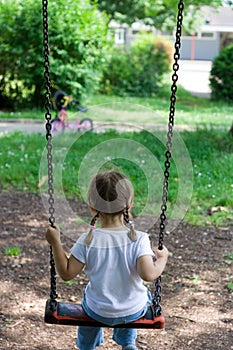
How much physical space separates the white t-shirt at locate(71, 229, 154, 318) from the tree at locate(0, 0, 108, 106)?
9.88 metres

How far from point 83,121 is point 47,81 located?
6.76m

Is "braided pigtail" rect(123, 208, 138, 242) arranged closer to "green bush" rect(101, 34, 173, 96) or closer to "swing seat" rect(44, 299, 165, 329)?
"swing seat" rect(44, 299, 165, 329)

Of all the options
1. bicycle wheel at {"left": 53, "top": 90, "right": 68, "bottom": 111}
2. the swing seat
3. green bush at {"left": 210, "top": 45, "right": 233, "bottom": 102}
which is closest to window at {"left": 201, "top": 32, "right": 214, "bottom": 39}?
green bush at {"left": 210, "top": 45, "right": 233, "bottom": 102}

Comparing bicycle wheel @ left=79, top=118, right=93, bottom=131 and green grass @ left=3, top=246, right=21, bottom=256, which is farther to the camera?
bicycle wheel @ left=79, top=118, right=93, bottom=131

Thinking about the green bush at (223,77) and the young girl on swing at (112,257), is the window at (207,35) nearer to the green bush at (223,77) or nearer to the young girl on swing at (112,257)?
the green bush at (223,77)

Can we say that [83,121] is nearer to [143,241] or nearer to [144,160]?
[144,160]

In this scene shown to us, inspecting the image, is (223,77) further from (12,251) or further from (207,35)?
(207,35)

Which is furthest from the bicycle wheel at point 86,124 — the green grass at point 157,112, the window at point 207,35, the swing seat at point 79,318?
the window at point 207,35

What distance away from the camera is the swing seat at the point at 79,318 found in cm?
271

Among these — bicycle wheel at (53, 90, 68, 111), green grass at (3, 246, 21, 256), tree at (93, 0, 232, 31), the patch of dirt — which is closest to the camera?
the patch of dirt

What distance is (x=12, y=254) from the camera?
16.1ft

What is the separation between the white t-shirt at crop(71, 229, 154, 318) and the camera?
254 centimetres

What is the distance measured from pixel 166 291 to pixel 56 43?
347 inches

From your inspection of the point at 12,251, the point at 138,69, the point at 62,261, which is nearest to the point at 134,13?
the point at 138,69
